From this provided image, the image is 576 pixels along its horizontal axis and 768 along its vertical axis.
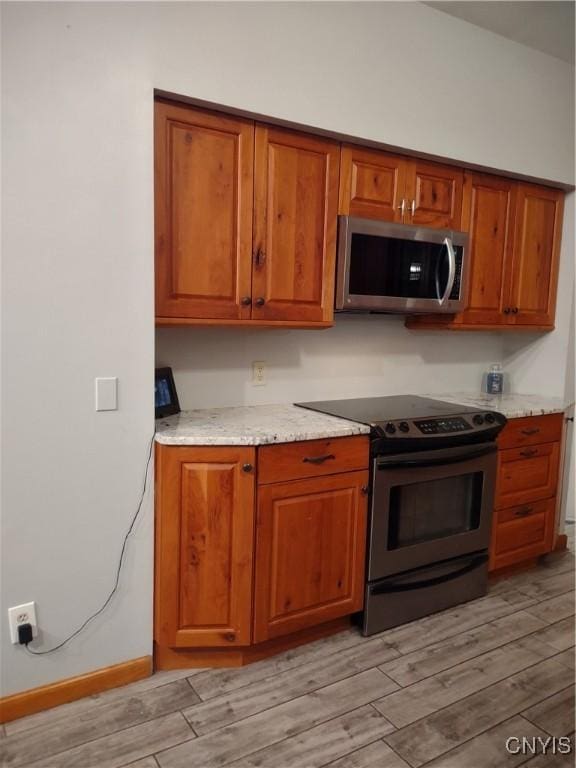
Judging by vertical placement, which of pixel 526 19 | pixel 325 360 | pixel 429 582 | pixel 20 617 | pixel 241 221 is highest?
pixel 526 19

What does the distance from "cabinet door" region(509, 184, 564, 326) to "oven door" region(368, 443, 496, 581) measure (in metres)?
1.02

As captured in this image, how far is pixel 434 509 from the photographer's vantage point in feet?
7.97

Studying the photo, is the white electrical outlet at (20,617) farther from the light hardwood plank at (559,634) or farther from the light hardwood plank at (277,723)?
the light hardwood plank at (559,634)

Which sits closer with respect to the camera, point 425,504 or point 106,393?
point 106,393

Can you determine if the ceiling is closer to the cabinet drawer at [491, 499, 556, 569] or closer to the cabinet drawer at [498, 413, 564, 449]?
the cabinet drawer at [498, 413, 564, 449]

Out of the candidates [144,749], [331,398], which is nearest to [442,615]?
[331,398]

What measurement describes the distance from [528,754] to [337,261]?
1962 millimetres

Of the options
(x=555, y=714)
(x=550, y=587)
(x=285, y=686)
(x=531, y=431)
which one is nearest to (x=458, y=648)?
(x=555, y=714)

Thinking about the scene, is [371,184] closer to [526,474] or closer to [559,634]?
[526,474]

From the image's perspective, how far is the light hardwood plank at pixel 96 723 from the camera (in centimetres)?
162

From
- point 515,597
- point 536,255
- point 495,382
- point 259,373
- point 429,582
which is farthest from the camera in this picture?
point 495,382

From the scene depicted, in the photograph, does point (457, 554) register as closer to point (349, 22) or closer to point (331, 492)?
point (331, 492)

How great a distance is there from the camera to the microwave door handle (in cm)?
255

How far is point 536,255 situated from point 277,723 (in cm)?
276
